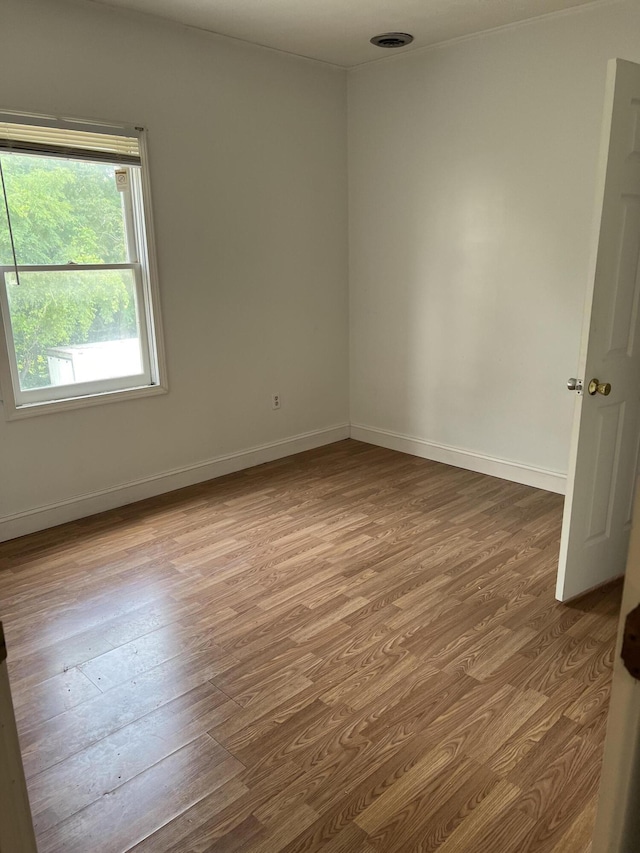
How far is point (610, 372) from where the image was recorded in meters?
2.48

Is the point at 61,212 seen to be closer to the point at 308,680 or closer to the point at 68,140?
the point at 68,140

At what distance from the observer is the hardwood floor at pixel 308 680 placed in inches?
66.4

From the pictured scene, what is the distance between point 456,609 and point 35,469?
2285mm

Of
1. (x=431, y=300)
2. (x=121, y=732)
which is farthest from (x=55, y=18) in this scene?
(x=121, y=732)

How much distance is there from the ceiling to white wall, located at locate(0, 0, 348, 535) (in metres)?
0.16

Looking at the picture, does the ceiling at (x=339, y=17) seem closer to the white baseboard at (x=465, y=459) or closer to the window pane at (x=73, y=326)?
the window pane at (x=73, y=326)

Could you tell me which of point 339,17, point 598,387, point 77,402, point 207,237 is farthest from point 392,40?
point 77,402

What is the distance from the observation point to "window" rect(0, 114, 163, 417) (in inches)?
123

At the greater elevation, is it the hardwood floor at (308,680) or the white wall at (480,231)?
the white wall at (480,231)

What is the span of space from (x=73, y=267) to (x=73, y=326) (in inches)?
12.3

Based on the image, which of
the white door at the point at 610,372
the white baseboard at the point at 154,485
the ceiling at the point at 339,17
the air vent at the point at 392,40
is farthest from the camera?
the air vent at the point at 392,40

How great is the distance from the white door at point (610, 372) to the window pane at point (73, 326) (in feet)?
8.16

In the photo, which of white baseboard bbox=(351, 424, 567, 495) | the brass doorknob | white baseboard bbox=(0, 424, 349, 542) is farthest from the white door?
white baseboard bbox=(0, 424, 349, 542)

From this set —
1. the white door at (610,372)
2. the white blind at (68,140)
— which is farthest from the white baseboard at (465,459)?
the white blind at (68,140)
